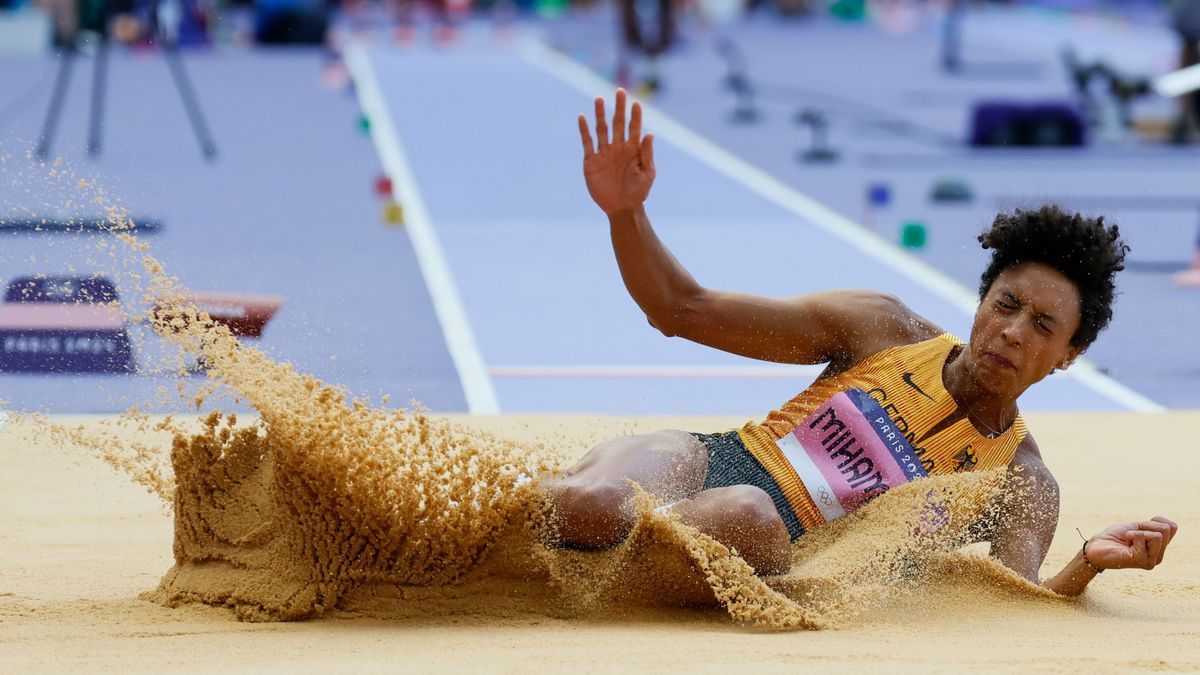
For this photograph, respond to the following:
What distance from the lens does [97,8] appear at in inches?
553

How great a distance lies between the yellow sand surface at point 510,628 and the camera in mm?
3666

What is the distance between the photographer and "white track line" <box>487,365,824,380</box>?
24.6ft

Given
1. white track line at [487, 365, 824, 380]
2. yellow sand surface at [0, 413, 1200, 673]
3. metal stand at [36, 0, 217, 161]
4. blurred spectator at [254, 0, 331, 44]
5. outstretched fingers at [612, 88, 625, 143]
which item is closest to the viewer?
yellow sand surface at [0, 413, 1200, 673]

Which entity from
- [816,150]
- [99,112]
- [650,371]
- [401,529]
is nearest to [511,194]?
A: [99,112]

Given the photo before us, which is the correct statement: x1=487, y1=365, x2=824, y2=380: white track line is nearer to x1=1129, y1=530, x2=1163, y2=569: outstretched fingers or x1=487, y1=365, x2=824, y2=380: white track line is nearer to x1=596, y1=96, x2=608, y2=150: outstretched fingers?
x1=596, y1=96, x2=608, y2=150: outstretched fingers

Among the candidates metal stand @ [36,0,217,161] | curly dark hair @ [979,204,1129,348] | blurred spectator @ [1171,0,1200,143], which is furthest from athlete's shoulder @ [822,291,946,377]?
blurred spectator @ [1171,0,1200,143]

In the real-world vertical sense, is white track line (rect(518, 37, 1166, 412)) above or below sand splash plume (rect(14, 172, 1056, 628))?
below

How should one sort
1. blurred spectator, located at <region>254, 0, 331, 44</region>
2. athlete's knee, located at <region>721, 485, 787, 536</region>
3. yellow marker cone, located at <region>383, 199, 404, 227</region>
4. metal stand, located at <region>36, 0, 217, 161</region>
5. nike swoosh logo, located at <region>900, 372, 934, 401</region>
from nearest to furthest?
1. athlete's knee, located at <region>721, 485, 787, 536</region>
2. nike swoosh logo, located at <region>900, 372, 934, 401</region>
3. yellow marker cone, located at <region>383, 199, 404, 227</region>
4. metal stand, located at <region>36, 0, 217, 161</region>
5. blurred spectator, located at <region>254, 0, 331, 44</region>

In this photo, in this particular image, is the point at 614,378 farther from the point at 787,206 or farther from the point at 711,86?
the point at 711,86

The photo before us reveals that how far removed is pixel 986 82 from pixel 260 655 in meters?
18.9

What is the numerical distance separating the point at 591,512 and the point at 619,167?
87 centimetres

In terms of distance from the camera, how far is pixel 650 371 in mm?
7574

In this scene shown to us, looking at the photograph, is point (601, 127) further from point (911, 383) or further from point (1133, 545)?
point (1133, 545)

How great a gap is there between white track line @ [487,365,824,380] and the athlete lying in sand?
295 centimetres
